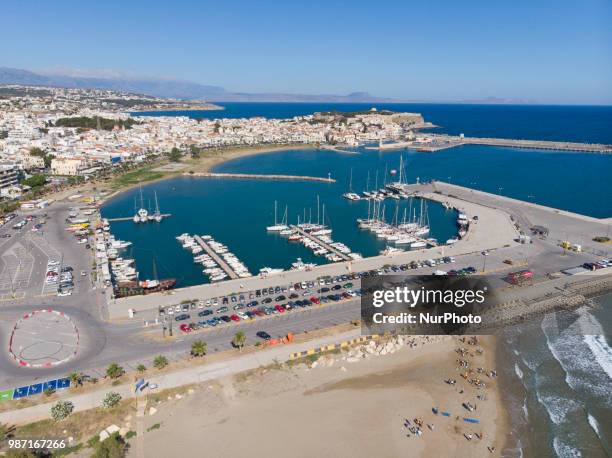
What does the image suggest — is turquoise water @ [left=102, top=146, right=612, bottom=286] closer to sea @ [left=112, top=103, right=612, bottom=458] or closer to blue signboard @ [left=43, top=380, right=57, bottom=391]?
sea @ [left=112, top=103, right=612, bottom=458]

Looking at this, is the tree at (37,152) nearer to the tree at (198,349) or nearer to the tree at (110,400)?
the tree at (198,349)

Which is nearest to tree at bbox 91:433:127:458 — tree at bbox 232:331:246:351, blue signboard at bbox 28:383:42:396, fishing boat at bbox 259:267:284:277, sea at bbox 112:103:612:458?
blue signboard at bbox 28:383:42:396

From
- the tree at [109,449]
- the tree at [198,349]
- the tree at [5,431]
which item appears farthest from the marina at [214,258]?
the tree at [109,449]

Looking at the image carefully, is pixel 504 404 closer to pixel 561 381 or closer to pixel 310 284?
pixel 561 381

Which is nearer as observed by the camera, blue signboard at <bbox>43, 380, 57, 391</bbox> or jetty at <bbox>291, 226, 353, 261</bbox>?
blue signboard at <bbox>43, 380, 57, 391</bbox>

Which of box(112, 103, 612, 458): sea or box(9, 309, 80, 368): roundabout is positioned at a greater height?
box(112, 103, 612, 458): sea

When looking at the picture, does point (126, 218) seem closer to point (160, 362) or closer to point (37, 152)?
point (160, 362)
